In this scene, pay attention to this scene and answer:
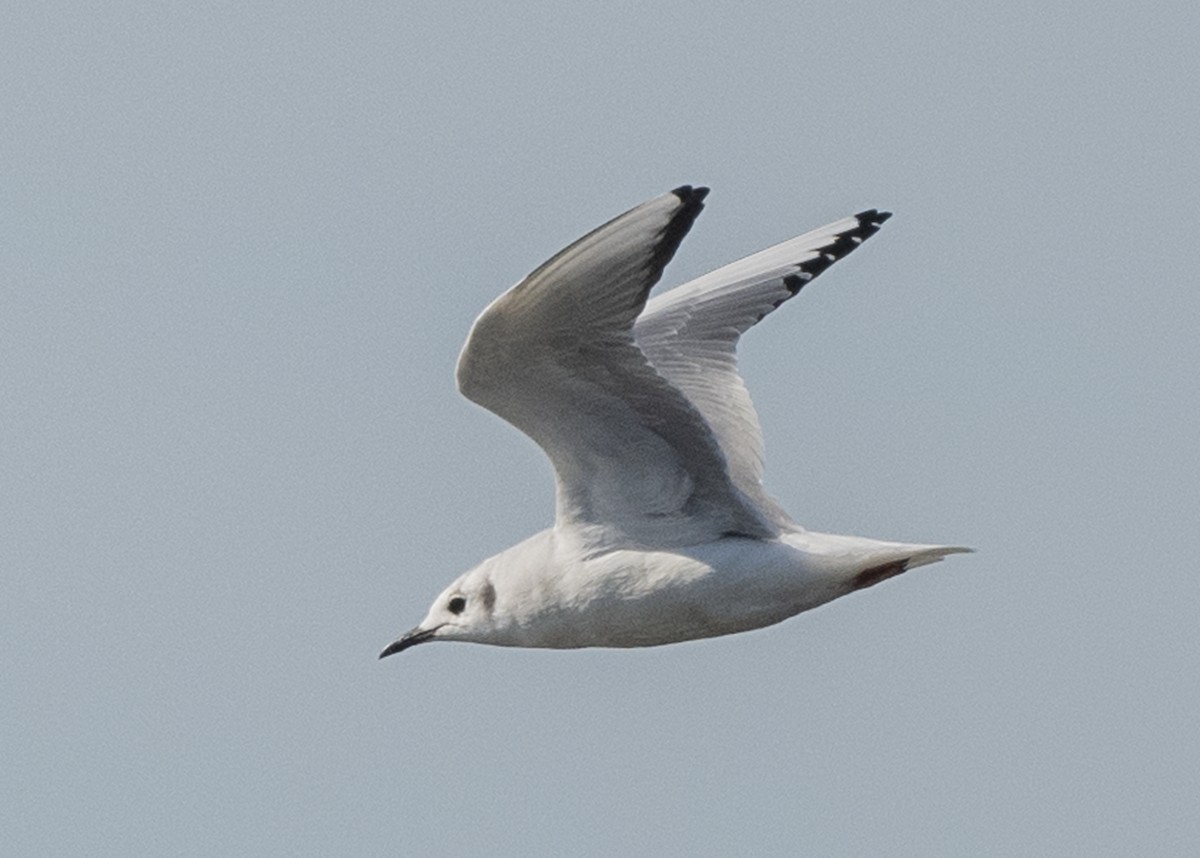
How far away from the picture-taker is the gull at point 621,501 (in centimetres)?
813

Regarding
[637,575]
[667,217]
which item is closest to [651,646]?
[637,575]

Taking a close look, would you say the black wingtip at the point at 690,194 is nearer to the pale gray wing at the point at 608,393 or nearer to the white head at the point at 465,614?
the pale gray wing at the point at 608,393

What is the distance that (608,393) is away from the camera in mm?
8578

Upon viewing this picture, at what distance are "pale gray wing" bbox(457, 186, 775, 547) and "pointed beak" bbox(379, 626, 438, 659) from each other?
3.12ft

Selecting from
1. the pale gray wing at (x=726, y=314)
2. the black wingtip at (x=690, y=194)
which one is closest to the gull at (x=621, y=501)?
the black wingtip at (x=690, y=194)

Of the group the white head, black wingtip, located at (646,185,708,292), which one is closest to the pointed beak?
the white head

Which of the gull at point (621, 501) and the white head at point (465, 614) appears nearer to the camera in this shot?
the gull at point (621, 501)

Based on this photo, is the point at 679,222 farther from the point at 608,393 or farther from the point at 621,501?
the point at 621,501

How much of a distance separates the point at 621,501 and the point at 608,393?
1.67ft

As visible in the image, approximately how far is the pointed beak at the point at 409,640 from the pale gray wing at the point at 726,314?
1314 mm

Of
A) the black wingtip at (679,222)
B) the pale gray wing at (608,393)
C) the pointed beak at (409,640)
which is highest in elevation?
the black wingtip at (679,222)

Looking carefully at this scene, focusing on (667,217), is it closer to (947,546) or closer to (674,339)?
(947,546)

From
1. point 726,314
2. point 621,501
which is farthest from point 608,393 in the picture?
point 726,314

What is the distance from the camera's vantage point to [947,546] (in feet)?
28.2
